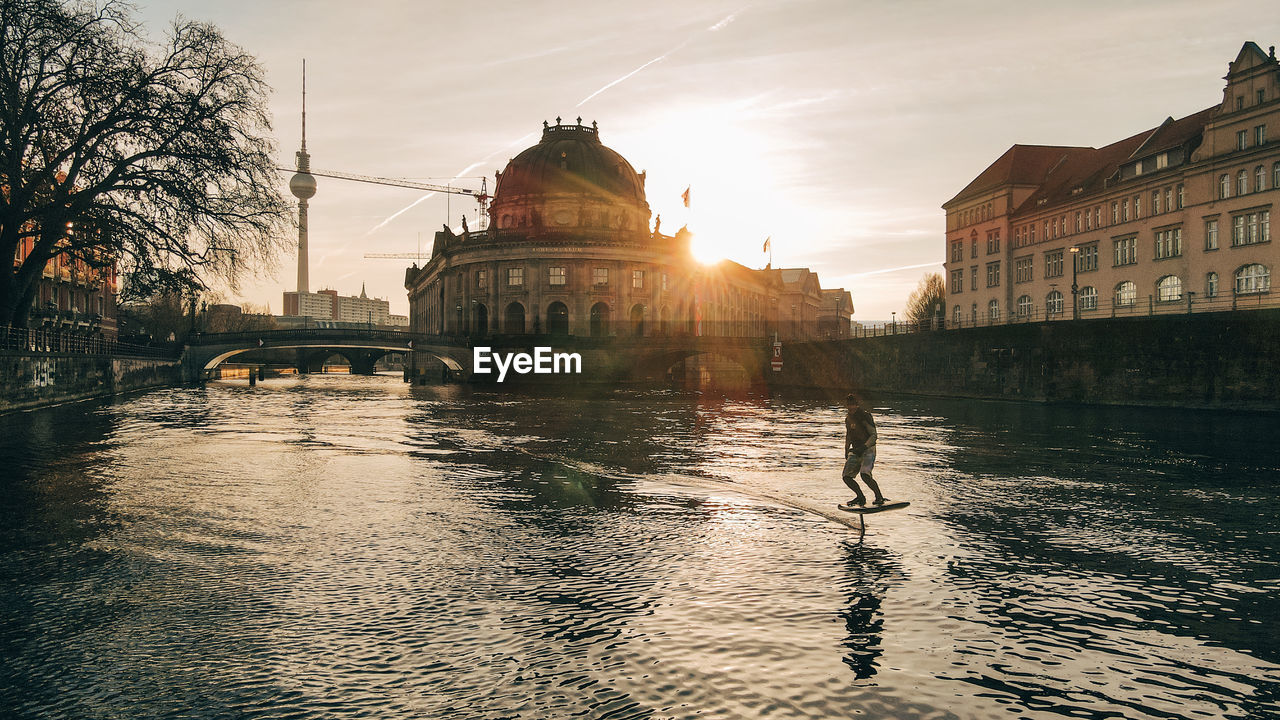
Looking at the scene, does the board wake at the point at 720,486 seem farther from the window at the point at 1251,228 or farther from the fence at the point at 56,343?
the window at the point at 1251,228

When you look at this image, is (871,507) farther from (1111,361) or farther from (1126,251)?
(1126,251)

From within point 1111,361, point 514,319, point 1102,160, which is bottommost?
point 1111,361

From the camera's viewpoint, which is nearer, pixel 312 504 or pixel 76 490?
pixel 312 504

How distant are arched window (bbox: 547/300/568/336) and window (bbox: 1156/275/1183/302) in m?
51.9

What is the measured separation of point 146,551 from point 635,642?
245 inches

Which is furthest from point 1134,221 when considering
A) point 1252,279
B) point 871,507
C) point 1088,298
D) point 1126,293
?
point 871,507

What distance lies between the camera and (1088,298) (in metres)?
61.3

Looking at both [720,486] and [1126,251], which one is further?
[1126,251]

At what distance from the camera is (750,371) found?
258 feet

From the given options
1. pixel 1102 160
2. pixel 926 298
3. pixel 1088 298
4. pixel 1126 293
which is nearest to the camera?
pixel 1126 293

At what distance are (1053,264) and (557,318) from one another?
45.6 meters

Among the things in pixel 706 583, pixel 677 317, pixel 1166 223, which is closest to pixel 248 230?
pixel 706 583

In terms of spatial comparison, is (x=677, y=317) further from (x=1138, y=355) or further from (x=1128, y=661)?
(x=1128, y=661)

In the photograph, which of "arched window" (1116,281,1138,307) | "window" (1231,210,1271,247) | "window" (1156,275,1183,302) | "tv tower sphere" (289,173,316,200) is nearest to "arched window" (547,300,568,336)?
"arched window" (1116,281,1138,307)
